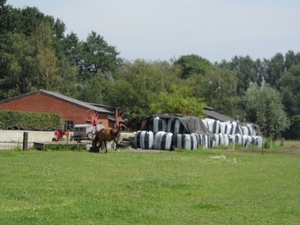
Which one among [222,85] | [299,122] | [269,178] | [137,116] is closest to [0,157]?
[269,178]

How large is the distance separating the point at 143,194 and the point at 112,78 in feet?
278

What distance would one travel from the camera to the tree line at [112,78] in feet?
233

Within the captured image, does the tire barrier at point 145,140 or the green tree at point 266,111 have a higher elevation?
the green tree at point 266,111

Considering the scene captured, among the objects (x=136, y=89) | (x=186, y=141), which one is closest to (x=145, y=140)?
(x=186, y=141)

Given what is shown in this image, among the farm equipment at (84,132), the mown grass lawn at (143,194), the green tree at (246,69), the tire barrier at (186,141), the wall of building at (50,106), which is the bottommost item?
the mown grass lawn at (143,194)

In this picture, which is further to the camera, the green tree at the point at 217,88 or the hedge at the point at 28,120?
the green tree at the point at 217,88

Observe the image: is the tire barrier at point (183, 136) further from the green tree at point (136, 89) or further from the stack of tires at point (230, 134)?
the green tree at point (136, 89)

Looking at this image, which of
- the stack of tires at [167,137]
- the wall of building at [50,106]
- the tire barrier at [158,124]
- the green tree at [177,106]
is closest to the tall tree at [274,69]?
the green tree at [177,106]

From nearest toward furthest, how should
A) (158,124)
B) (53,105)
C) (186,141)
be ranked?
1. (186,141)
2. (158,124)
3. (53,105)

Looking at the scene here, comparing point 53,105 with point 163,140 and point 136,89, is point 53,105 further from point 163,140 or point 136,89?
point 163,140

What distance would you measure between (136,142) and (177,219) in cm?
3091

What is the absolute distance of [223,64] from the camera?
137 m

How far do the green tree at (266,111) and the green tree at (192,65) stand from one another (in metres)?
22.7

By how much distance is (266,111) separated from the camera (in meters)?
82.5
